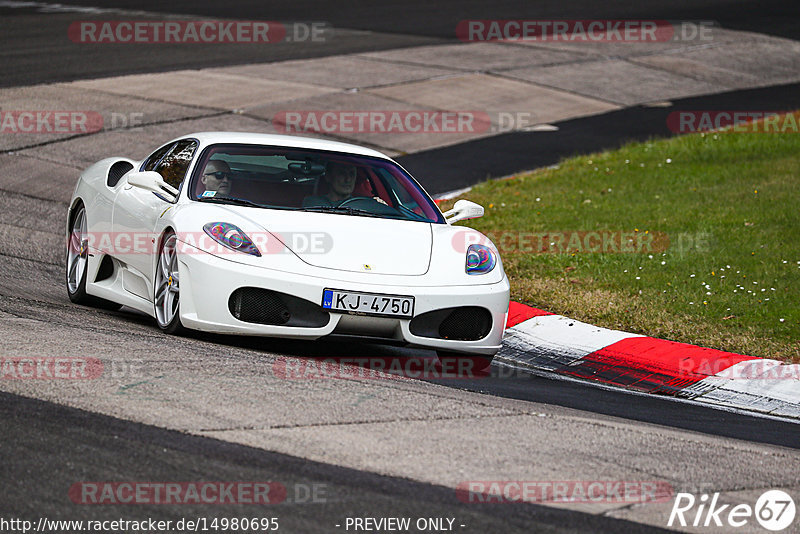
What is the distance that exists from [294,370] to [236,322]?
0.67 metres

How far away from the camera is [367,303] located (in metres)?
6.55

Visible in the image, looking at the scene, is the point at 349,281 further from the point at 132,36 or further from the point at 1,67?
the point at 132,36

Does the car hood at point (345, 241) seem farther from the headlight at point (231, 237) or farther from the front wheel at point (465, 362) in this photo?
the front wheel at point (465, 362)

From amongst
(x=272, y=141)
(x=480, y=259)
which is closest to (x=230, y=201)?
(x=272, y=141)

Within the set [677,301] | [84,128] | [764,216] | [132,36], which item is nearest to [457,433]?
[677,301]

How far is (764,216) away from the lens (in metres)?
11.1

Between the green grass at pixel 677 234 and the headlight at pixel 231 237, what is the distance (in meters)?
2.95

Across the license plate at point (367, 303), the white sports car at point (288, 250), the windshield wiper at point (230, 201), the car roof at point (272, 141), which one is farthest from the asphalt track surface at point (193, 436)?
the car roof at point (272, 141)

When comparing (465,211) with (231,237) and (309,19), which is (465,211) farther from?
(309,19)

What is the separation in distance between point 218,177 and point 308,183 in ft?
1.91

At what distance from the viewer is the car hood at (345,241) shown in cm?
673

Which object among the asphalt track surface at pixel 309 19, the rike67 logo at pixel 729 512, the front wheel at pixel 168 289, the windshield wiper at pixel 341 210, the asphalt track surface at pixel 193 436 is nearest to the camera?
the asphalt track surface at pixel 193 436

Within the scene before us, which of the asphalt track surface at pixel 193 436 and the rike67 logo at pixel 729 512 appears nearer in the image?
the asphalt track surface at pixel 193 436

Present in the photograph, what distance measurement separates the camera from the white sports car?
6551 mm
